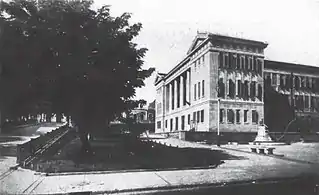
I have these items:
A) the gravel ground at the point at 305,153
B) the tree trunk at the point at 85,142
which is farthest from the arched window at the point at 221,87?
the tree trunk at the point at 85,142

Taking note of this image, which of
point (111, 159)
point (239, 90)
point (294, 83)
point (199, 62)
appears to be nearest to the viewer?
point (111, 159)

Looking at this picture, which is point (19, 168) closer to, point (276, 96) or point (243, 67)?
point (243, 67)

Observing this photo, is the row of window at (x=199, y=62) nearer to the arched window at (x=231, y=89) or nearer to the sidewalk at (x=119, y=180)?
the arched window at (x=231, y=89)

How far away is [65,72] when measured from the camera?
151 inches

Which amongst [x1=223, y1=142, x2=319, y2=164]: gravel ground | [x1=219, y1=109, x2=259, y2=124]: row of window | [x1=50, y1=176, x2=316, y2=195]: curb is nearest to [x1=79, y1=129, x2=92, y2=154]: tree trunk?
[x1=50, y1=176, x2=316, y2=195]: curb

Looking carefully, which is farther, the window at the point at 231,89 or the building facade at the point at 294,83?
the window at the point at 231,89

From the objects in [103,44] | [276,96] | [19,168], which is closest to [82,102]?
[103,44]

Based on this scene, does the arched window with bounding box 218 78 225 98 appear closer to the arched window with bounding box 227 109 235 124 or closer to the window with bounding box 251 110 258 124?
the arched window with bounding box 227 109 235 124

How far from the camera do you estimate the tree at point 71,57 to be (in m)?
3.49

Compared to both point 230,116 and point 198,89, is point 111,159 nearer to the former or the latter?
point 230,116

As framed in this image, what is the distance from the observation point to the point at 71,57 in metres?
3.78

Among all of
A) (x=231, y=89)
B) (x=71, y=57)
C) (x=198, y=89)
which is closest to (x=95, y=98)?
(x=71, y=57)

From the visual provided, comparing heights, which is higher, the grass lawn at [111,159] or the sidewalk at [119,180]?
the grass lawn at [111,159]

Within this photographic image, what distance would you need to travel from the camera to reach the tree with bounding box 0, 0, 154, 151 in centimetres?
349
